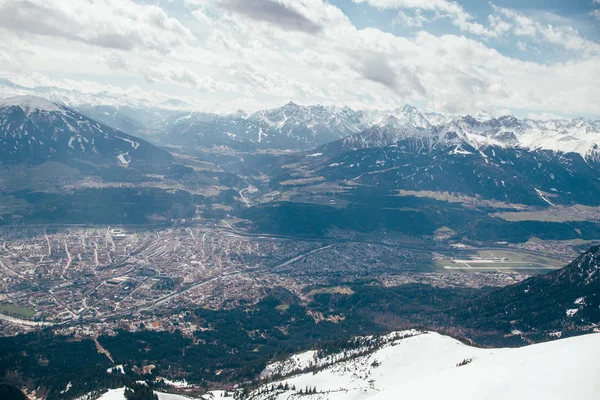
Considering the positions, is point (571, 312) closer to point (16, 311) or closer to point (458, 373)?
point (458, 373)

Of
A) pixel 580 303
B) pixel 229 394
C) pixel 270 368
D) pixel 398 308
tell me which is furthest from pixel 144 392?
pixel 580 303

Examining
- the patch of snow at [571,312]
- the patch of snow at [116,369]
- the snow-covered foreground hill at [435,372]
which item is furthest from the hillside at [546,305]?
the patch of snow at [116,369]

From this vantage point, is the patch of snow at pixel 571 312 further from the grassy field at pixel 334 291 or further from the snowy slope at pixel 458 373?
the grassy field at pixel 334 291

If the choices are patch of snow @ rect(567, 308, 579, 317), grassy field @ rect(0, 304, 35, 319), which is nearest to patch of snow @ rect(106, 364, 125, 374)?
grassy field @ rect(0, 304, 35, 319)

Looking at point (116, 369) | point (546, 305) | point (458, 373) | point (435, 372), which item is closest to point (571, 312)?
point (546, 305)

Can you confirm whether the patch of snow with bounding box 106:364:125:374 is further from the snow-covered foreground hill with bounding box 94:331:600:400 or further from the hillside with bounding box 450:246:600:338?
the hillside with bounding box 450:246:600:338
